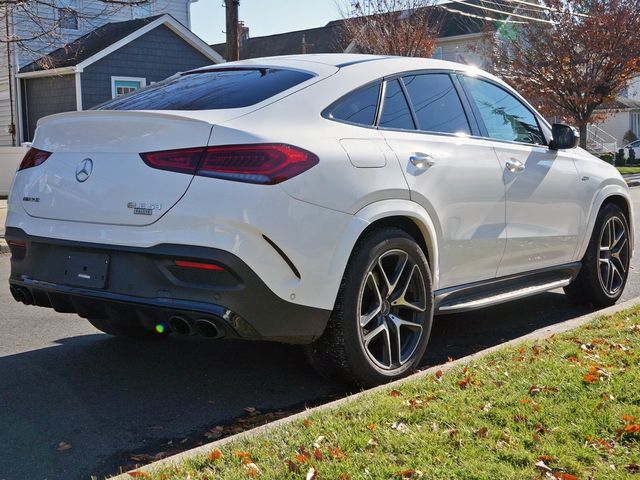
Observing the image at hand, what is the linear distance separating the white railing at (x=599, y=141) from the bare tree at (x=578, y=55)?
52.3 feet

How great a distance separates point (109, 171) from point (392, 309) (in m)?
1.73

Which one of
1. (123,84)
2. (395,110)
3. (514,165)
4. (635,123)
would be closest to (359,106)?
(395,110)

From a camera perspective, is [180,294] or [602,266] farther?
[602,266]

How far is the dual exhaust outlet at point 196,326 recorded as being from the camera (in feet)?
13.2

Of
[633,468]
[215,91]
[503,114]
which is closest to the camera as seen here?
[633,468]

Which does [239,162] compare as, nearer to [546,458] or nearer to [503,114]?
[546,458]

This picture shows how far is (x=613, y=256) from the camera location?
7.01 m

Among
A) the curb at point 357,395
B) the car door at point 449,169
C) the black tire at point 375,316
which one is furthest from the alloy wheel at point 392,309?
the car door at point 449,169

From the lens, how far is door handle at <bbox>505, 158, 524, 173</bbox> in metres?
5.64

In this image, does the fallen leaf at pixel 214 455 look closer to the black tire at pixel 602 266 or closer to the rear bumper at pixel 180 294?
the rear bumper at pixel 180 294

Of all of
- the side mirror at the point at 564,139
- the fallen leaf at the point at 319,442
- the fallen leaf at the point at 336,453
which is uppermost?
the side mirror at the point at 564,139

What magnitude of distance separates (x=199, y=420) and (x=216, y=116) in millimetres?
1541

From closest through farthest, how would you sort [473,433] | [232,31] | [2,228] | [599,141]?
[473,433]
[2,228]
[232,31]
[599,141]

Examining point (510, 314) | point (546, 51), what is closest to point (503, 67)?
point (546, 51)
